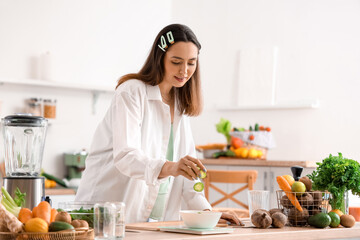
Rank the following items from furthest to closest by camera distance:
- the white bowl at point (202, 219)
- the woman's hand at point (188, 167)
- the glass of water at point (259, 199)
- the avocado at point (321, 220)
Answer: the glass of water at point (259, 199), the avocado at point (321, 220), the woman's hand at point (188, 167), the white bowl at point (202, 219)

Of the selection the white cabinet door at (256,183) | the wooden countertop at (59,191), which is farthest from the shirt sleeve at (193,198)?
the white cabinet door at (256,183)

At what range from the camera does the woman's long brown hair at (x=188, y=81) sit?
7.76ft

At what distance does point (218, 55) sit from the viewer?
603 centimetres

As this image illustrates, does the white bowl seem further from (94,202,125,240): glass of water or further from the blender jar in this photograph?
the blender jar

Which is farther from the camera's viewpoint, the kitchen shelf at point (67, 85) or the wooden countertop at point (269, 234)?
the kitchen shelf at point (67, 85)

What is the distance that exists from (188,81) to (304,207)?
2.50 ft

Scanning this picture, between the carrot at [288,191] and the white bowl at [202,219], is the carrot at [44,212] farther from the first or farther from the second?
the carrot at [288,191]

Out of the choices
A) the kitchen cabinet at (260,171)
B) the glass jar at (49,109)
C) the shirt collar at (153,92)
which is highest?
the shirt collar at (153,92)

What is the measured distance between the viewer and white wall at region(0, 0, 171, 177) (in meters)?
5.06

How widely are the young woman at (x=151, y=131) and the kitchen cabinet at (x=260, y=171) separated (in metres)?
2.20

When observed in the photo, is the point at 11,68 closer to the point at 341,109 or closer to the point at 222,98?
the point at 222,98

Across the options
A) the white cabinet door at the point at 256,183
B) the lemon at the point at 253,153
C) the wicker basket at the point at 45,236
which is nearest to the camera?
the wicker basket at the point at 45,236

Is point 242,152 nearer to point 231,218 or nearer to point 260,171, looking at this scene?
point 260,171

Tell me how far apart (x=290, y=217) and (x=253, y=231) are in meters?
0.30
